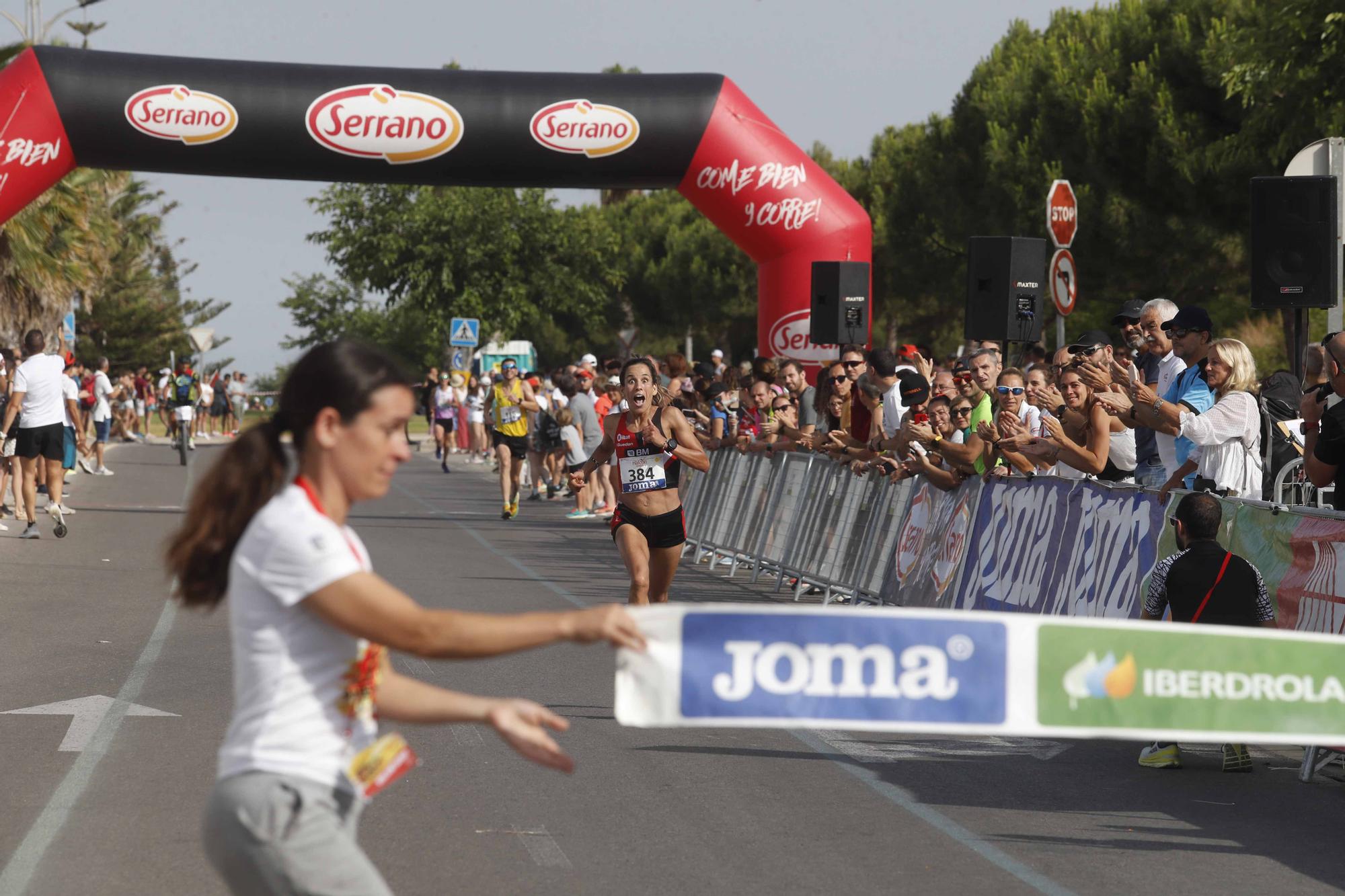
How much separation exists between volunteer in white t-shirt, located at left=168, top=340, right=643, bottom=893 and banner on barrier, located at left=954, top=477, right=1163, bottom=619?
6.57 meters

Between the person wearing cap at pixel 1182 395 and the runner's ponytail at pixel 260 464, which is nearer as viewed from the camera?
the runner's ponytail at pixel 260 464

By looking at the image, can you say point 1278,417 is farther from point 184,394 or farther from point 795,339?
point 184,394

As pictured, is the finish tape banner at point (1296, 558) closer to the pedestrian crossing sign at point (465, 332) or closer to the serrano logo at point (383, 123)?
the serrano logo at point (383, 123)

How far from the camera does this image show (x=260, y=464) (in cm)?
343

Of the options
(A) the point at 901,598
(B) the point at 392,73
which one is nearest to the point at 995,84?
(B) the point at 392,73

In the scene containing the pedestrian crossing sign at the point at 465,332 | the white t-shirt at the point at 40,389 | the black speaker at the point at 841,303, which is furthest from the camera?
the pedestrian crossing sign at the point at 465,332

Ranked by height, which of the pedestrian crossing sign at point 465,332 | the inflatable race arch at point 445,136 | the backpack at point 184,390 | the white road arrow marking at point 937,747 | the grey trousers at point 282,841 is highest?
the inflatable race arch at point 445,136

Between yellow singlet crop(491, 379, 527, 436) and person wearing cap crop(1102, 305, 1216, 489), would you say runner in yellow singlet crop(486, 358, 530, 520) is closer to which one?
yellow singlet crop(491, 379, 527, 436)

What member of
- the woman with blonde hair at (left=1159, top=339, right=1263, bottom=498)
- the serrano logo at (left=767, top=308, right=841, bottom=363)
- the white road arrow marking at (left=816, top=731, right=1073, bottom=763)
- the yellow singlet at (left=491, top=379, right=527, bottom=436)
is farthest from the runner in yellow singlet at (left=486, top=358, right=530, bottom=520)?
the white road arrow marking at (left=816, top=731, right=1073, bottom=763)

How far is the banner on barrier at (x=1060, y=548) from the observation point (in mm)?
9664

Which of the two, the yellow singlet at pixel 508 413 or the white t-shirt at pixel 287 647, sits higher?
the yellow singlet at pixel 508 413

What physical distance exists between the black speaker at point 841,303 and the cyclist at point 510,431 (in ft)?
18.5

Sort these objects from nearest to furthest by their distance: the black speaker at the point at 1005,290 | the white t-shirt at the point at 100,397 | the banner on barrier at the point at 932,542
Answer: the banner on barrier at the point at 932,542 → the black speaker at the point at 1005,290 → the white t-shirt at the point at 100,397

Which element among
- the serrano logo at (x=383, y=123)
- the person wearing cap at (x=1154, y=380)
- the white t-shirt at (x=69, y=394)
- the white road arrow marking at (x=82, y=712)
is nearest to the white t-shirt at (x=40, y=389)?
the white t-shirt at (x=69, y=394)
